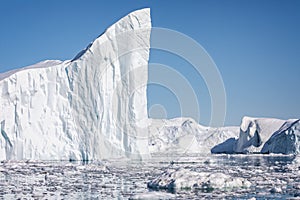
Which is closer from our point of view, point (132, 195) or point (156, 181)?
point (132, 195)

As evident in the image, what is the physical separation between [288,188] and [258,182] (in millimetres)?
1907

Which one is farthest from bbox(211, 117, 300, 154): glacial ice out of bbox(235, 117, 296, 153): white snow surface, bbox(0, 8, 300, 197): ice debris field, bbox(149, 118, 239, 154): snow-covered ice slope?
bbox(0, 8, 300, 197): ice debris field

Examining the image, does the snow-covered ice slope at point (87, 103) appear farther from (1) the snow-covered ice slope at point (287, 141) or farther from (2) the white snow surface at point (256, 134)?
(2) the white snow surface at point (256, 134)

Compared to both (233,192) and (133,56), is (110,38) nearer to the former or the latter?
(133,56)

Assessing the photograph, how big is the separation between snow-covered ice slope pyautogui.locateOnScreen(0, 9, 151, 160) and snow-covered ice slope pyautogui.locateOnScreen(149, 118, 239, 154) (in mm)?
25495

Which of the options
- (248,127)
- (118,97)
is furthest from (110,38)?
(248,127)

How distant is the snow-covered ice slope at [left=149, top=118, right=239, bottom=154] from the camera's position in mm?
60438

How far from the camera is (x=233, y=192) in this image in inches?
563

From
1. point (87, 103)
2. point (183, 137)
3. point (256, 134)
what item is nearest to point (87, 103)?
point (87, 103)

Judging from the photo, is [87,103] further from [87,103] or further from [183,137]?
[183,137]

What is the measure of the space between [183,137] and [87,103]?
34.0 meters

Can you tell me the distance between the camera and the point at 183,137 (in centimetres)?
6525

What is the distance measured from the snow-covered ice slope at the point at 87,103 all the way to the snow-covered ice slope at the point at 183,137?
25.5m

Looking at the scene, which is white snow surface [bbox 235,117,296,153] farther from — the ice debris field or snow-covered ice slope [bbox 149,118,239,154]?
the ice debris field
